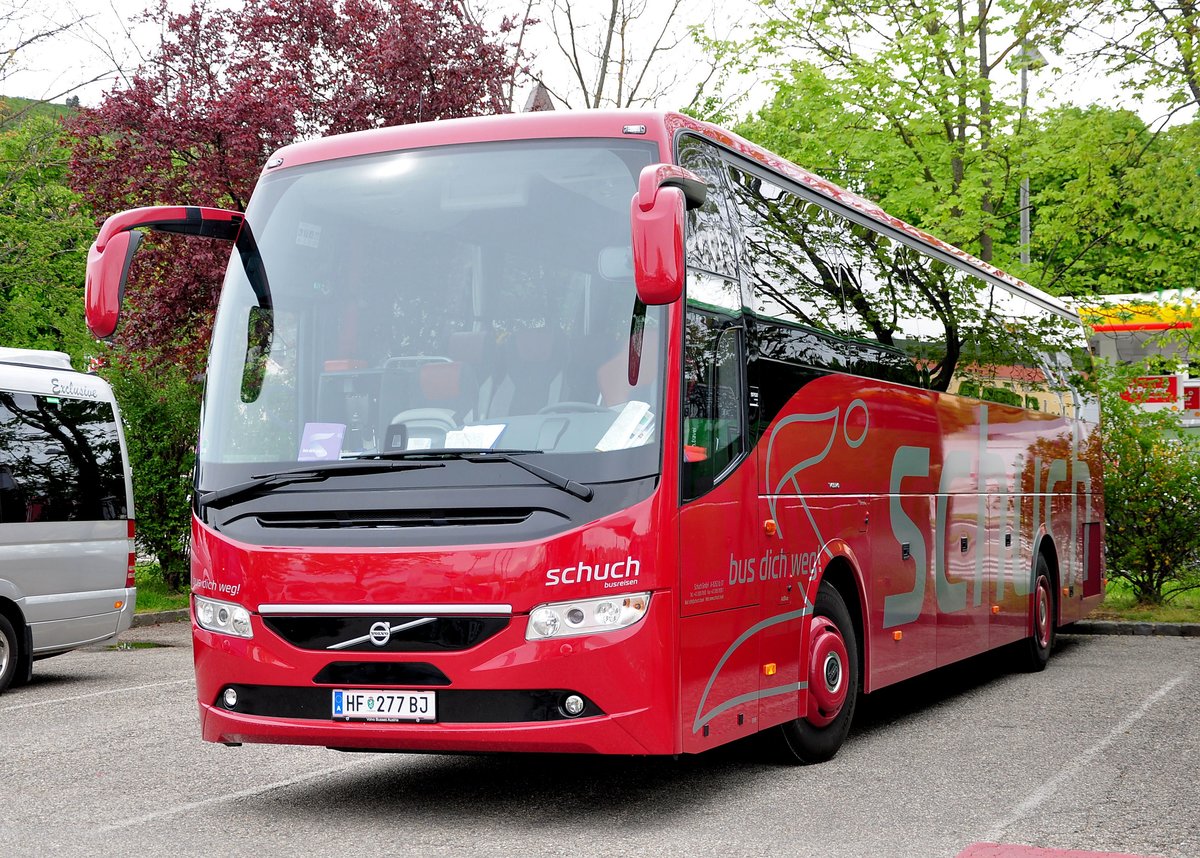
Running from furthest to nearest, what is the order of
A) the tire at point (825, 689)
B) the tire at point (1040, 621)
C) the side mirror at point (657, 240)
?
the tire at point (1040, 621) < the tire at point (825, 689) < the side mirror at point (657, 240)

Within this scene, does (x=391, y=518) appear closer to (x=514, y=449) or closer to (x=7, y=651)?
(x=514, y=449)

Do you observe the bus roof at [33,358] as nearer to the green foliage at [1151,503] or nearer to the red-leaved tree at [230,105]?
the red-leaved tree at [230,105]

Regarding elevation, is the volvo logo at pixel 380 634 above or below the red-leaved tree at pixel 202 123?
below

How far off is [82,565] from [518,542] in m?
7.57

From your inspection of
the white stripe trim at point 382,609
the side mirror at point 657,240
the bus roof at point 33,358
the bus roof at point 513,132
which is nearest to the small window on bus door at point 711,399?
the side mirror at point 657,240

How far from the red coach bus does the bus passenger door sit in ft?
0.07

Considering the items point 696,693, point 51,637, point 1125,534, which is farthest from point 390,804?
point 1125,534

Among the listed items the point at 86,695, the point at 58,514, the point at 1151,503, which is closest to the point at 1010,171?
the point at 1151,503

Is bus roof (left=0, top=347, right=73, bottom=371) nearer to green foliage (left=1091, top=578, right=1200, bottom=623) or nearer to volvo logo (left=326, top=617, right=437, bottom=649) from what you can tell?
volvo logo (left=326, top=617, right=437, bottom=649)

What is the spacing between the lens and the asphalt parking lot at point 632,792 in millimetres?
6469

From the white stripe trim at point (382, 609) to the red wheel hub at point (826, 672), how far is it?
2.54 metres

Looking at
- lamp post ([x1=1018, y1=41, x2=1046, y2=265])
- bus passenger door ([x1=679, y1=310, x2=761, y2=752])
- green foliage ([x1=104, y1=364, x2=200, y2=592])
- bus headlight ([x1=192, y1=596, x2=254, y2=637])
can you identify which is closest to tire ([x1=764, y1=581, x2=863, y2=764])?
bus passenger door ([x1=679, y1=310, x2=761, y2=752])

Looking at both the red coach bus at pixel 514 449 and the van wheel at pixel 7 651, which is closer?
the red coach bus at pixel 514 449

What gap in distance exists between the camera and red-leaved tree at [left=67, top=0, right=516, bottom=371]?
62.0 feet
